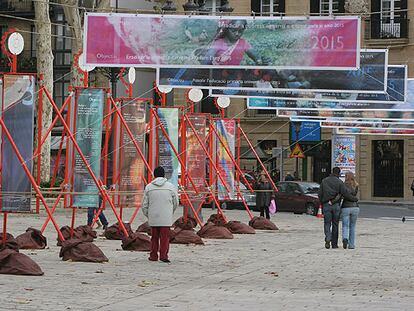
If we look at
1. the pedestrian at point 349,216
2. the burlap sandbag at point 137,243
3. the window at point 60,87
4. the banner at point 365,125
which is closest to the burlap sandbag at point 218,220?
the pedestrian at point 349,216

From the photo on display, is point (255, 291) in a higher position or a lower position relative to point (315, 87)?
lower

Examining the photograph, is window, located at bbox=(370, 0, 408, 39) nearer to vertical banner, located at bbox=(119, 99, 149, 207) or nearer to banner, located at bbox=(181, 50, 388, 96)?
vertical banner, located at bbox=(119, 99, 149, 207)

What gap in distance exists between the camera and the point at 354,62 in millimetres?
21703

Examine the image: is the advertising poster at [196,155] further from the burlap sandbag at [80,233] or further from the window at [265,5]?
the window at [265,5]

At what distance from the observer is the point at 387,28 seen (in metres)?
61.4

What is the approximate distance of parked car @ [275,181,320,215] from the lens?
144ft

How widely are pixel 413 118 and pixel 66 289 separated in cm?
2547

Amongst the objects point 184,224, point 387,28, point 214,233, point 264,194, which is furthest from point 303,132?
point 214,233

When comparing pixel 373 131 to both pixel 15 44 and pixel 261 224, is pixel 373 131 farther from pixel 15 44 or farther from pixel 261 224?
pixel 15 44

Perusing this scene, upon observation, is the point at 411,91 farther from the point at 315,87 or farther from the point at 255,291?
the point at 255,291

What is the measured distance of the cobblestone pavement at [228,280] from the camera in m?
13.6

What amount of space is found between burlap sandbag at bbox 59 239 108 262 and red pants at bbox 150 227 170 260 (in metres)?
0.90

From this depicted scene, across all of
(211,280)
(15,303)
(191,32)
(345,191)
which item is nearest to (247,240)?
(345,191)

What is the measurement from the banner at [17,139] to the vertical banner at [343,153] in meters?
25.3
